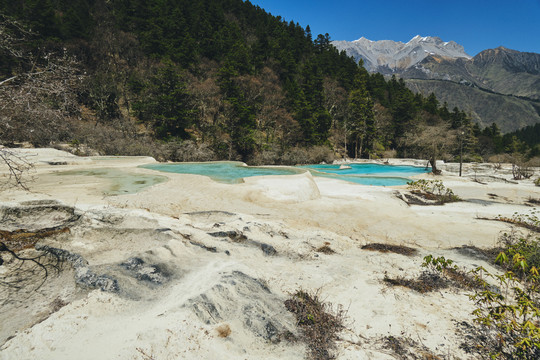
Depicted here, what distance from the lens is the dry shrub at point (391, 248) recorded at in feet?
18.4

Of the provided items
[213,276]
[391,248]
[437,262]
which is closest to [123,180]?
[213,276]

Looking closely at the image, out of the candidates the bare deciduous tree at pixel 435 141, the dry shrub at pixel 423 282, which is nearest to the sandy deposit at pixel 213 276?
the dry shrub at pixel 423 282

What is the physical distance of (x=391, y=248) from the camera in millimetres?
5809

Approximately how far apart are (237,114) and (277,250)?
80.7 feet

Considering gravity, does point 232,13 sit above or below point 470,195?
above

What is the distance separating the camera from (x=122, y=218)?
5406mm

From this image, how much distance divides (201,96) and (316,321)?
29447 mm

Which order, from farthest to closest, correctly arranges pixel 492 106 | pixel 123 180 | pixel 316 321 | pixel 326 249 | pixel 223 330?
pixel 492 106 < pixel 123 180 < pixel 326 249 < pixel 316 321 < pixel 223 330

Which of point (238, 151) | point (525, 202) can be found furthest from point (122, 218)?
point (238, 151)

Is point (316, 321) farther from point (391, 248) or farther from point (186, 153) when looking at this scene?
point (186, 153)

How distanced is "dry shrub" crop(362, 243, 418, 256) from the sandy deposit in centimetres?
22

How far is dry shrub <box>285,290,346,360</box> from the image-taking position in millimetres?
2797

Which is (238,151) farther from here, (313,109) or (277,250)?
(277,250)

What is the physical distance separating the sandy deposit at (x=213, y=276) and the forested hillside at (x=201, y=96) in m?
16.1
